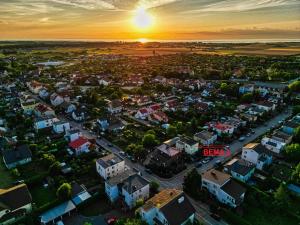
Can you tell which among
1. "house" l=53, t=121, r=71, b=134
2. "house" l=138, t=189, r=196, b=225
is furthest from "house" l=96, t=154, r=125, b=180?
"house" l=53, t=121, r=71, b=134

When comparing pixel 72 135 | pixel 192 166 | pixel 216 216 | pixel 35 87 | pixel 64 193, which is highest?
pixel 35 87

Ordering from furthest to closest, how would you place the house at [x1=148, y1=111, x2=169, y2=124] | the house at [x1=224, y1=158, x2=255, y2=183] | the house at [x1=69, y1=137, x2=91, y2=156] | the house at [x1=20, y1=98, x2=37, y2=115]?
the house at [x1=20, y1=98, x2=37, y2=115] < the house at [x1=148, y1=111, x2=169, y2=124] < the house at [x1=69, y1=137, x2=91, y2=156] < the house at [x1=224, y1=158, x2=255, y2=183]

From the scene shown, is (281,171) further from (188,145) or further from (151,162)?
(151,162)

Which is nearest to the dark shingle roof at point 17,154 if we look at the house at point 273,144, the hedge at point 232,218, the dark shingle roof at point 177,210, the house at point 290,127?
the dark shingle roof at point 177,210

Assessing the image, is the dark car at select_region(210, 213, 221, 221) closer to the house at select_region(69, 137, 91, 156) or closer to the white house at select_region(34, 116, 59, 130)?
the house at select_region(69, 137, 91, 156)

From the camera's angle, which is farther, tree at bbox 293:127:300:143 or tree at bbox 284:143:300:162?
tree at bbox 293:127:300:143

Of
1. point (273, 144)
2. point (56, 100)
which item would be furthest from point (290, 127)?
point (56, 100)

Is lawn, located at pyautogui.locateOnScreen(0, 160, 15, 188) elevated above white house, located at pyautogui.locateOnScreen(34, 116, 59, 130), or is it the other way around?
white house, located at pyautogui.locateOnScreen(34, 116, 59, 130)
